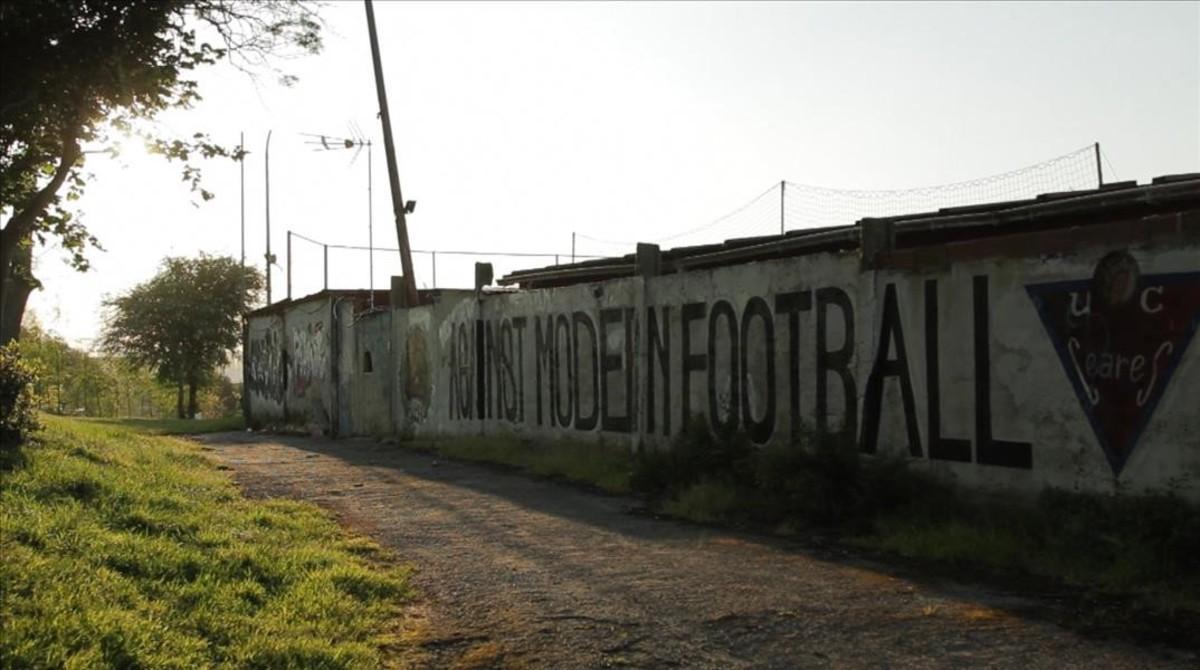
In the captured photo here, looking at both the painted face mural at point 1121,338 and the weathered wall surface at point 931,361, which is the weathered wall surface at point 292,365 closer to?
the weathered wall surface at point 931,361

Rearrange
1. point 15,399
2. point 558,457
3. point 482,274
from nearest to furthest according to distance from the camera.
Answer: point 15,399, point 558,457, point 482,274

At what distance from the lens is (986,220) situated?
8.22 metres

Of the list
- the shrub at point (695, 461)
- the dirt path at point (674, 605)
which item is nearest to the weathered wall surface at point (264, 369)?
the shrub at point (695, 461)

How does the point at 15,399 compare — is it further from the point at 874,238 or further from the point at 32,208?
the point at 874,238

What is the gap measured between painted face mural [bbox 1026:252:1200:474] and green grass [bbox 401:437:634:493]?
194 inches

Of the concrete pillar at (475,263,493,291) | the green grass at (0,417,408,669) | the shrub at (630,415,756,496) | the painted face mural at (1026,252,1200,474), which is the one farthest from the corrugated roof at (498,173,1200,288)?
the green grass at (0,417,408,669)

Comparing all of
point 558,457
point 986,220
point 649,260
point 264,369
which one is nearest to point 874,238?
point 986,220

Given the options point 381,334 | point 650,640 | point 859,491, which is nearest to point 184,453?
point 381,334

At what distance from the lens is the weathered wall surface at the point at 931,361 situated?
6266 mm

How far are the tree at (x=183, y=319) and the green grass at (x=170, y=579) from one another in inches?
1210

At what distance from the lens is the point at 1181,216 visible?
19.9 ft

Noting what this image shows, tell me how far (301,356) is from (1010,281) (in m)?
20.5

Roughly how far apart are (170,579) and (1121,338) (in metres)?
5.93

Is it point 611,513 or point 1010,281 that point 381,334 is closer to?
point 611,513
